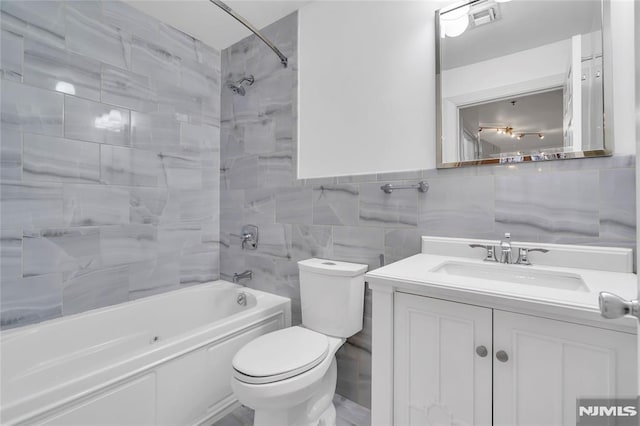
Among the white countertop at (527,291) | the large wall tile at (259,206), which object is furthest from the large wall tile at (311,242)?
the white countertop at (527,291)

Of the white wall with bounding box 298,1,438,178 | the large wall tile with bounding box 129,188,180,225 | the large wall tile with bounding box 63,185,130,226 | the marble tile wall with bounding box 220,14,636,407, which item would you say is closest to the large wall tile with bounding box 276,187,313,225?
the marble tile wall with bounding box 220,14,636,407

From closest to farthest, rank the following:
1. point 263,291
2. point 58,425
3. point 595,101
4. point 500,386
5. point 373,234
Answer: point 500,386, point 58,425, point 595,101, point 373,234, point 263,291

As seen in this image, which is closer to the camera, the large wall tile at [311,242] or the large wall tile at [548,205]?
the large wall tile at [548,205]

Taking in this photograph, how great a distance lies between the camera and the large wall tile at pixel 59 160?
1592 millimetres

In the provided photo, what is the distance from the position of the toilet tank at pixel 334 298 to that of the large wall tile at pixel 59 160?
1493 mm

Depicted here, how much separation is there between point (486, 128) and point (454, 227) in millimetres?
494

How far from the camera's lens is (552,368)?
2.54ft

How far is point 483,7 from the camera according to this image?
1.38 m

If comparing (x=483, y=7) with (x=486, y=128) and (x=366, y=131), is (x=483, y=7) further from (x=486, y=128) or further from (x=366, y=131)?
(x=366, y=131)

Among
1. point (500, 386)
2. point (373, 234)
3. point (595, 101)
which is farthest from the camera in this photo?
point (373, 234)

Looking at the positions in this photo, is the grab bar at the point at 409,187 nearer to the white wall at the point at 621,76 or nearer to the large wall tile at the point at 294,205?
the large wall tile at the point at 294,205

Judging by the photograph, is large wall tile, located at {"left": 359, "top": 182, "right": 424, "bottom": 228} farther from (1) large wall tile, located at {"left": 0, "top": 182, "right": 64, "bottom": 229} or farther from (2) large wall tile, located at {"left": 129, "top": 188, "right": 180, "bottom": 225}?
(1) large wall tile, located at {"left": 0, "top": 182, "right": 64, "bottom": 229}

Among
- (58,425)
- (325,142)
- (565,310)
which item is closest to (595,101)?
(565,310)

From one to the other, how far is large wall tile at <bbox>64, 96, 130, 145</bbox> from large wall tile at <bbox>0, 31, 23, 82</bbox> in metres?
0.22
